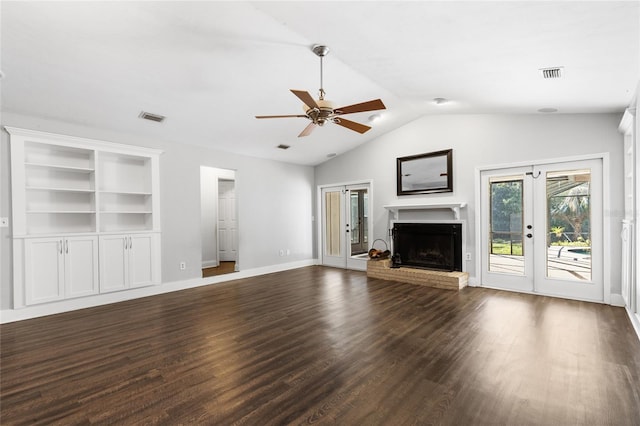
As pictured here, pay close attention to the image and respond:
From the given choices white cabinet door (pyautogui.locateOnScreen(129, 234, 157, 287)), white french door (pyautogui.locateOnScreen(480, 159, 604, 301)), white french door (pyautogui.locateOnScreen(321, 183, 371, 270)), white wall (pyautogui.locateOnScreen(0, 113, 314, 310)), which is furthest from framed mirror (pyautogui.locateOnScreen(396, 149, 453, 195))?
white cabinet door (pyautogui.locateOnScreen(129, 234, 157, 287))

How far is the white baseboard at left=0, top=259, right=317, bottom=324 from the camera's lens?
3971 millimetres

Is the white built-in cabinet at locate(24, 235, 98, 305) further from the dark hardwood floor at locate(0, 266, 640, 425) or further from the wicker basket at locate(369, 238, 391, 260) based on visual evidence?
the wicker basket at locate(369, 238, 391, 260)

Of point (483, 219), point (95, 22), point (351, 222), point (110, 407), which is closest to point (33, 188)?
point (95, 22)

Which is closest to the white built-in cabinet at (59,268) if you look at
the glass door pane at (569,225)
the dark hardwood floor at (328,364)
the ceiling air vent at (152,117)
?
the dark hardwood floor at (328,364)

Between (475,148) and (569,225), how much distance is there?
6.02ft

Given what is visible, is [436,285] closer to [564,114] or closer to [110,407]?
[564,114]

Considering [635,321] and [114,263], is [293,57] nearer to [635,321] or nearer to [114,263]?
[114,263]

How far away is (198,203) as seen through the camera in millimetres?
5883

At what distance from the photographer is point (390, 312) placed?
4.00 meters

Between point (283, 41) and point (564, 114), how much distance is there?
419 cm

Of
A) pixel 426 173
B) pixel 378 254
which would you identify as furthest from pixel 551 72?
pixel 378 254

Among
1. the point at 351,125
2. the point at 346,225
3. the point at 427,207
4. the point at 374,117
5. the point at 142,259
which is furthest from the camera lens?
the point at 346,225

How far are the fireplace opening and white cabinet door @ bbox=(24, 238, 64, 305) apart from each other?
5.52m

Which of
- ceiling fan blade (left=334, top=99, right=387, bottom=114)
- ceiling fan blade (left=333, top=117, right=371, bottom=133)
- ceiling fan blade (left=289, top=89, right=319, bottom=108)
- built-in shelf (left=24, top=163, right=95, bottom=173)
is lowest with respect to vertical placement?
built-in shelf (left=24, top=163, right=95, bottom=173)
